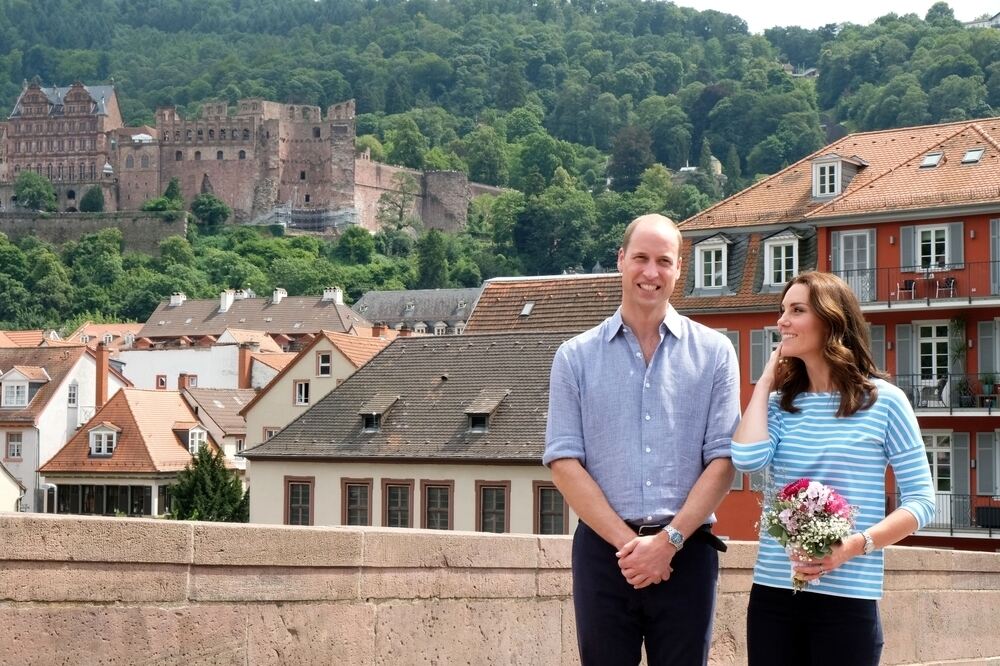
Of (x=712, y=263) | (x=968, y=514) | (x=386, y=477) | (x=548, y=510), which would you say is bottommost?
(x=968, y=514)

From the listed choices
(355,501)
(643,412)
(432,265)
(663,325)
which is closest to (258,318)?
(432,265)

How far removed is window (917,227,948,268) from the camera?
3766cm

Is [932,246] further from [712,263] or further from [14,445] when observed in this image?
[14,445]

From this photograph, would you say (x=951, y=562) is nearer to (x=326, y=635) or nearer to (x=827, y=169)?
(x=326, y=635)

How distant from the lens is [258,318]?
114188mm

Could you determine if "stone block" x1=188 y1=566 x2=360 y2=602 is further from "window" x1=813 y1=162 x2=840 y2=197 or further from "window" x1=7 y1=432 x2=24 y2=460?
"window" x1=7 y1=432 x2=24 y2=460

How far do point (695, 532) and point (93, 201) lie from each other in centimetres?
17072

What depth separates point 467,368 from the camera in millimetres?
37062

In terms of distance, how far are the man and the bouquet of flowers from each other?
8.7 inches

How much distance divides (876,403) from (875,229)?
33319mm

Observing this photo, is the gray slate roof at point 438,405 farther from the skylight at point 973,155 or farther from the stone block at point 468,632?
the stone block at point 468,632

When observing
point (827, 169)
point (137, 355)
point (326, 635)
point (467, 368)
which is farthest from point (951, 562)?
point (137, 355)

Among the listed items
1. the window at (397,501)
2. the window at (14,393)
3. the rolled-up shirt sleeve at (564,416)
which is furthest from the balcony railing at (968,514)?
the window at (14,393)

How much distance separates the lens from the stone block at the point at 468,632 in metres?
7.71
